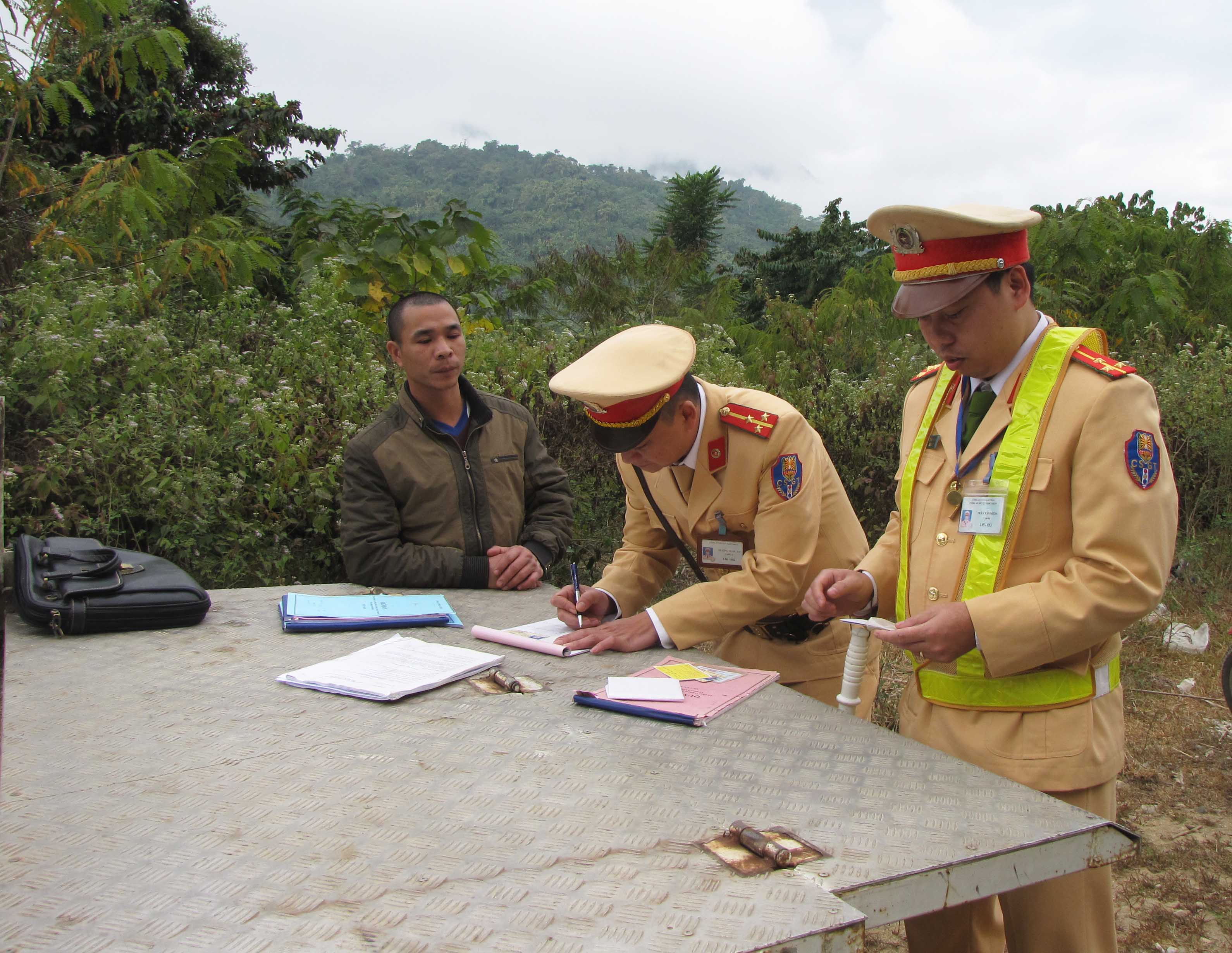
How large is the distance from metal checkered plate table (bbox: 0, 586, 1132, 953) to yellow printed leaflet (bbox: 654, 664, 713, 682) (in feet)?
0.53

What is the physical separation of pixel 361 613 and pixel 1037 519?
1.89m

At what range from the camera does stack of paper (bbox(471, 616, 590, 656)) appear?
248 centimetres

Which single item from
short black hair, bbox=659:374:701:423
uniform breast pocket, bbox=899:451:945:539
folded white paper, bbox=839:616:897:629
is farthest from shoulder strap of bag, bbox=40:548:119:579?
uniform breast pocket, bbox=899:451:945:539

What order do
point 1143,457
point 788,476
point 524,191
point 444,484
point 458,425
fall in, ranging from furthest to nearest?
1. point 524,191
2. point 458,425
3. point 444,484
4. point 788,476
5. point 1143,457

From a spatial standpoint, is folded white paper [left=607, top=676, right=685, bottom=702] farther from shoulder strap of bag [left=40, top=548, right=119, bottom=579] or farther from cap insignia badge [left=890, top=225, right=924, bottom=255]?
shoulder strap of bag [left=40, top=548, right=119, bottom=579]

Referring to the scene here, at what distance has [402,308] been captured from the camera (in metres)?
3.75

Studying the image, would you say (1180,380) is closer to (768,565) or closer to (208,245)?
(768,565)

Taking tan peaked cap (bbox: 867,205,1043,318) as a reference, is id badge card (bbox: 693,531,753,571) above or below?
below

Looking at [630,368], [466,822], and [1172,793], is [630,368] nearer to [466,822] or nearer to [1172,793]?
[466,822]

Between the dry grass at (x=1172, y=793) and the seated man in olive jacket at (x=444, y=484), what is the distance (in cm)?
163

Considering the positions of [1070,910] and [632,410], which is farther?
[632,410]

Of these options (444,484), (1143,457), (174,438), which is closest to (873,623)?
(1143,457)

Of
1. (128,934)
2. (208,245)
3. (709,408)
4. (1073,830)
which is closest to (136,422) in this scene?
(208,245)

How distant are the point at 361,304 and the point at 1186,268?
9.32 m
